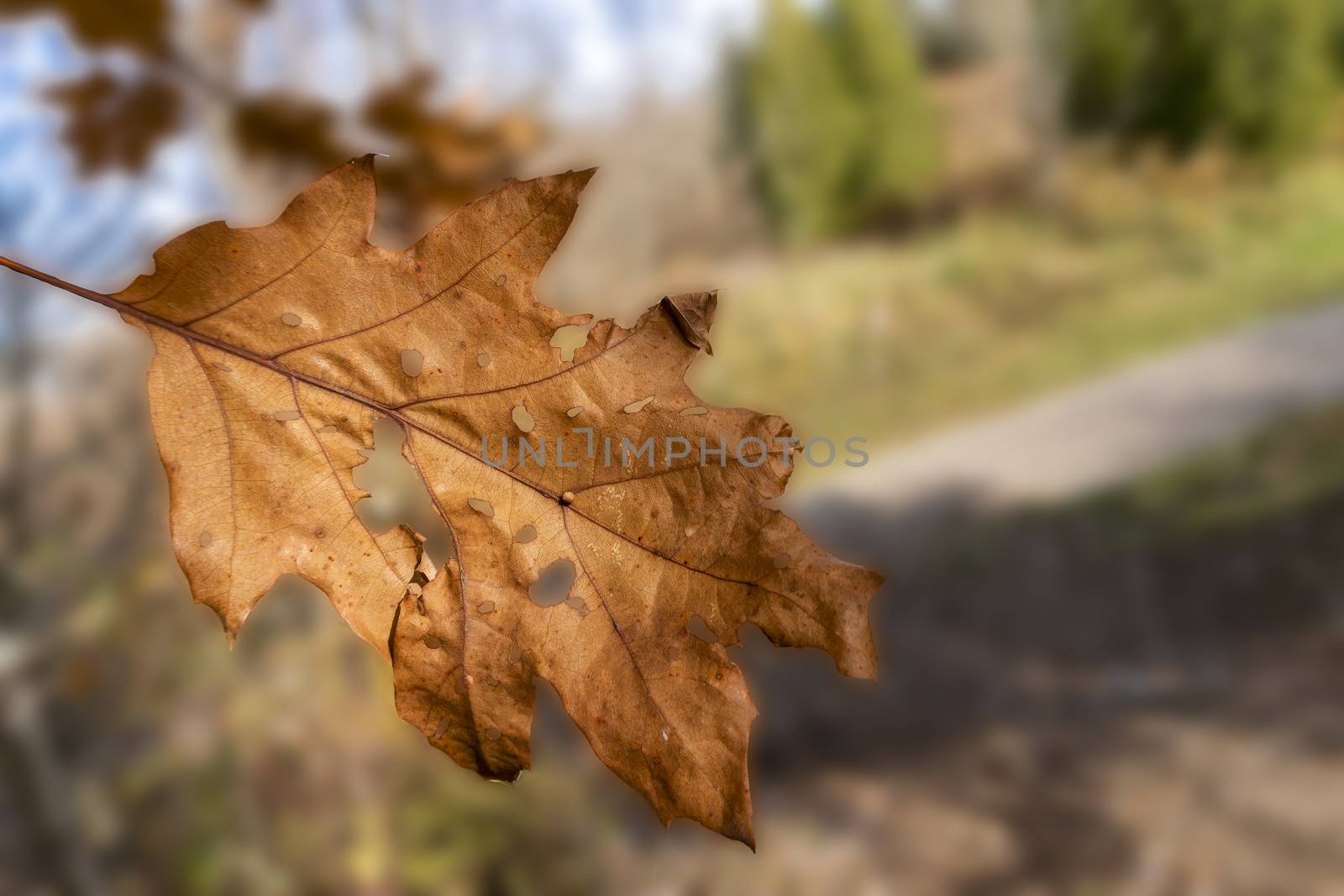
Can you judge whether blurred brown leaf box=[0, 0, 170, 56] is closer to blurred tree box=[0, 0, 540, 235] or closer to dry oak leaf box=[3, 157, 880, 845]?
blurred tree box=[0, 0, 540, 235]

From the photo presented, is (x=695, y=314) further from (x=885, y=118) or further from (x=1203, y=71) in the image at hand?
(x=1203, y=71)

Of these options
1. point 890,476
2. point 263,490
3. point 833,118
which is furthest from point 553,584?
point 833,118

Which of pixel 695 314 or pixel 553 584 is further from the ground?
pixel 695 314

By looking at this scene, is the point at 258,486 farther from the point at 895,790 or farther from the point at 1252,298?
the point at 1252,298

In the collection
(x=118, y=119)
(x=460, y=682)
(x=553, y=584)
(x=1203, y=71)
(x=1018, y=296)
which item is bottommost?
(x=553, y=584)

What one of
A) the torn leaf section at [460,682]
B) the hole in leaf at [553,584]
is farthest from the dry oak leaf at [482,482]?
the hole in leaf at [553,584]

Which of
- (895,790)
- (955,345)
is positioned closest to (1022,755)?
(895,790)
